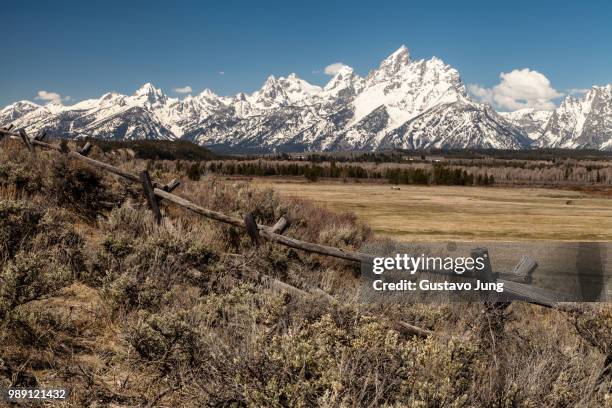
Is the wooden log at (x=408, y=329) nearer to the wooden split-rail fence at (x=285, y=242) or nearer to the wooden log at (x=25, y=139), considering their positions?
the wooden split-rail fence at (x=285, y=242)

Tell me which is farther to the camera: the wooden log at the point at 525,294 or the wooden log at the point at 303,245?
the wooden log at the point at 303,245

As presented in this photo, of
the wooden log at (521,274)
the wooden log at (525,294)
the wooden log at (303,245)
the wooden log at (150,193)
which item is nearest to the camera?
the wooden log at (525,294)

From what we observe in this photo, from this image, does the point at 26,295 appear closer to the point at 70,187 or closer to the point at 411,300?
the point at 411,300

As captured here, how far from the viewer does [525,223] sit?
3703 cm

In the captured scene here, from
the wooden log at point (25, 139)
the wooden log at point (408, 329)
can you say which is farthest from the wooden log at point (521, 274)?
the wooden log at point (25, 139)

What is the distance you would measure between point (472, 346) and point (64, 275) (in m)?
5.08

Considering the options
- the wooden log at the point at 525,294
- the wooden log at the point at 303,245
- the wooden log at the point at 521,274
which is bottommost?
the wooden log at the point at 525,294

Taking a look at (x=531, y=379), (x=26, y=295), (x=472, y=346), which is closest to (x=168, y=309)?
(x=26, y=295)

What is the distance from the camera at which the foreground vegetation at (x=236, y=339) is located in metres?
3.87

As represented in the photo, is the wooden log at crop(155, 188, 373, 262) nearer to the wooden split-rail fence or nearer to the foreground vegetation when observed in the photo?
the wooden split-rail fence

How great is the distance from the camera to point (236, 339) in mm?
4980

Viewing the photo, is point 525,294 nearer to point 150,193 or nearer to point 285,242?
point 285,242

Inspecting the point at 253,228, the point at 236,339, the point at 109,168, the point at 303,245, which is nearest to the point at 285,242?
the point at 303,245

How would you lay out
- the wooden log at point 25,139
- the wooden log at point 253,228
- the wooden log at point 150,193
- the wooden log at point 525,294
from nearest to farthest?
the wooden log at point 525,294, the wooden log at point 253,228, the wooden log at point 150,193, the wooden log at point 25,139
